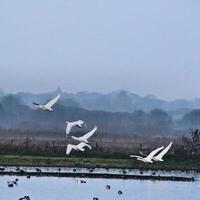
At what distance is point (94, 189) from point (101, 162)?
1284 cm

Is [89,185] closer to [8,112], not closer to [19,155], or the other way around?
[19,155]

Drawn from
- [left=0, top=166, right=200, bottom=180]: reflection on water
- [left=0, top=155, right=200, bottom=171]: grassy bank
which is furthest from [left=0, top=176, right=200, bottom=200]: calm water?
[left=0, top=155, right=200, bottom=171]: grassy bank

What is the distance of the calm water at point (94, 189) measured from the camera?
5266 cm

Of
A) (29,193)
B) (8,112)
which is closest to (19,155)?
(29,193)

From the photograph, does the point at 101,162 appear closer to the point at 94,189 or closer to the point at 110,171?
the point at 110,171

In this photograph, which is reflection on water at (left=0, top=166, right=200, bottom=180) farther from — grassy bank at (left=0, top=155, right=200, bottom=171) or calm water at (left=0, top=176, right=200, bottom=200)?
calm water at (left=0, top=176, right=200, bottom=200)

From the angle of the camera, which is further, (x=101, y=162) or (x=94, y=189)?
(x=101, y=162)

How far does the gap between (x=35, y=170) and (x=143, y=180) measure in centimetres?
726

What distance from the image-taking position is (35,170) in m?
63.1

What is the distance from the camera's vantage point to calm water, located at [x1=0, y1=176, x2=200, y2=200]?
52.7 metres

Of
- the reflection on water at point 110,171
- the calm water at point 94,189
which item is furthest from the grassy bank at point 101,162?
the calm water at point 94,189

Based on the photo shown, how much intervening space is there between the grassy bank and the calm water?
7823 mm

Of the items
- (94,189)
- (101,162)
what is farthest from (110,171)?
(94,189)

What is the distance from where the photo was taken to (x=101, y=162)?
69.2 meters
